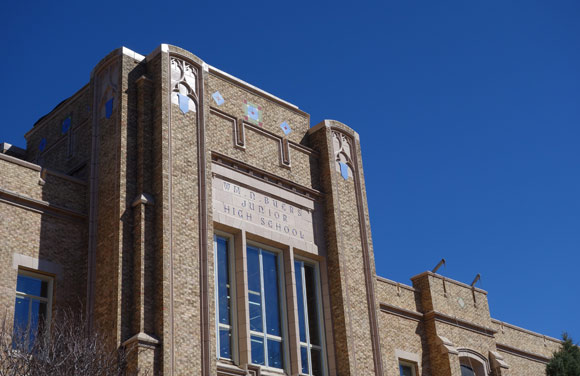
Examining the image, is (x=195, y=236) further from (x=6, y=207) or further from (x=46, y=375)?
(x=46, y=375)

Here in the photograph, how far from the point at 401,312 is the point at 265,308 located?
22.9 feet

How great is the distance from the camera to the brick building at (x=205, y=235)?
22.8m

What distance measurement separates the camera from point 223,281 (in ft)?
83.4

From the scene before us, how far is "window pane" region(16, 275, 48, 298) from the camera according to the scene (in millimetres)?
22828

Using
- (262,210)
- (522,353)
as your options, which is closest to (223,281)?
(262,210)

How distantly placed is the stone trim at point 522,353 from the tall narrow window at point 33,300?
19487mm

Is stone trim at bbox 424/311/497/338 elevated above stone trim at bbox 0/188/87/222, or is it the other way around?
stone trim at bbox 0/188/87/222

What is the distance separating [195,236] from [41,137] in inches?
363

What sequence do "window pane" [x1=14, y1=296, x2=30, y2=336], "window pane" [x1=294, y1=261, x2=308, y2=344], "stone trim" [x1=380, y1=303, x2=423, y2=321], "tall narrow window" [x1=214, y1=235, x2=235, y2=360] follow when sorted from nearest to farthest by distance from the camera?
"window pane" [x1=14, y1=296, x2=30, y2=336] < "tall narrow window" [x1=214, y1=235, x2=235, y2=360] < "window pane" [x1=294, y1=261, x2=308, y2=344] < "stone trim" [x1=380, y1=303, x2=423, y2=321]

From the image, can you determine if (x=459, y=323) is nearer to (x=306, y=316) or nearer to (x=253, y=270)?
(x=306, y=316)

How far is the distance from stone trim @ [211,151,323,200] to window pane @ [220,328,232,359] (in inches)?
204

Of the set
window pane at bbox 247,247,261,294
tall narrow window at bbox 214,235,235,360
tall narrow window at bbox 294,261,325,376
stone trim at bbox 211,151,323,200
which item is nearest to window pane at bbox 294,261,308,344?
tall narrow window at bbox 294,261,325,376

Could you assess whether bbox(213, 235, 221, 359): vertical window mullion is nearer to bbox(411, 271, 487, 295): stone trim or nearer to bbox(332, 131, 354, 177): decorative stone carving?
bbox(332, 131, 354, 177): decorative stone carving

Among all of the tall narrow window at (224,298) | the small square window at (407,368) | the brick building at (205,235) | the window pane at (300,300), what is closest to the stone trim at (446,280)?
the brick building at (205,235)
